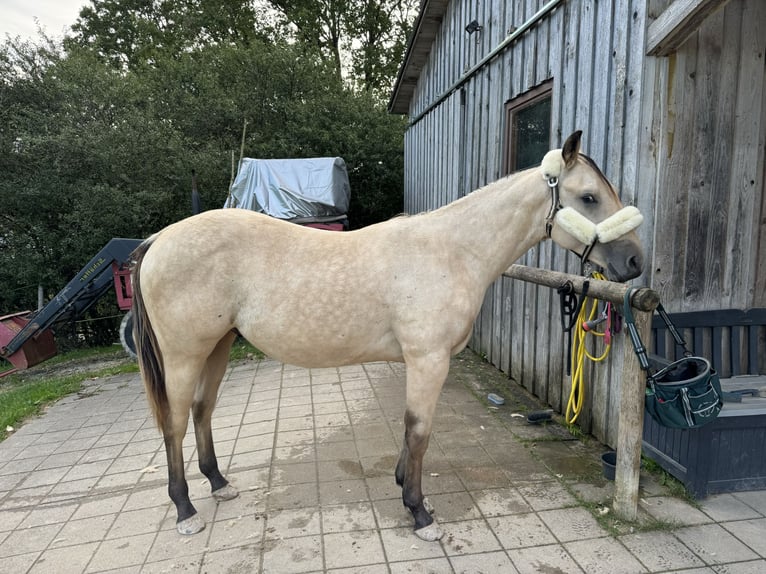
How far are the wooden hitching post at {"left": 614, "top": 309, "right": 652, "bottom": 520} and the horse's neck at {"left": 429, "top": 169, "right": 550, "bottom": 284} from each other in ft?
2.08

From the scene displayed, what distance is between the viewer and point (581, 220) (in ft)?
6.24

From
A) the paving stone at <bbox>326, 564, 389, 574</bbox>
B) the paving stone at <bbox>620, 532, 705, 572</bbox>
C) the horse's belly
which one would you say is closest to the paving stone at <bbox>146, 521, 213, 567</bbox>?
the paving stone at <bbox>326, 564, 389, 574</bbox>

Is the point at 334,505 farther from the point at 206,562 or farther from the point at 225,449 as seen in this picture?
the point at 225,449

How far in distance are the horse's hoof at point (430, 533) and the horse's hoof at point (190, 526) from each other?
109 centimetres

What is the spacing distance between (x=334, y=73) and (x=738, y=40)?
1203 cm

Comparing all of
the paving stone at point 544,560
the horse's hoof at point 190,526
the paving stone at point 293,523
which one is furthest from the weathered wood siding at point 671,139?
the horse's hoof at point 190,526

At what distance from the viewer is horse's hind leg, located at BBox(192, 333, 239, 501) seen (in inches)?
98.3

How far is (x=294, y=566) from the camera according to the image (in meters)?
1.92

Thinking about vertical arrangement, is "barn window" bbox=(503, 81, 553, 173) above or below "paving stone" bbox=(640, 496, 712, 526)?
above

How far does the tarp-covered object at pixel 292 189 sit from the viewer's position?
720cm

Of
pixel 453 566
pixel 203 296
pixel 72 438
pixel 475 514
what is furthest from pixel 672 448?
pixel 72 438

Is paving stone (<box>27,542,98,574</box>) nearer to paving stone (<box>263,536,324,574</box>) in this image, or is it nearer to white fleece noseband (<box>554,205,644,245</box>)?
paving stone (<box>263,536,324,574</box>)

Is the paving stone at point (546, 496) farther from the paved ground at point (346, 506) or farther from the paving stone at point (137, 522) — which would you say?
the paving stone at point (137, 522)

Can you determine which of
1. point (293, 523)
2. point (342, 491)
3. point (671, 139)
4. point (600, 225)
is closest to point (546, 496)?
point (342, 491)
